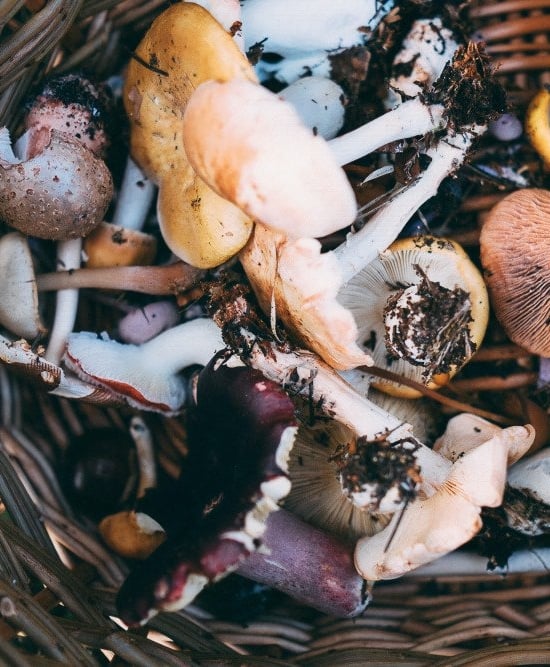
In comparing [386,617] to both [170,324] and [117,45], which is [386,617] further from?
[117,45]

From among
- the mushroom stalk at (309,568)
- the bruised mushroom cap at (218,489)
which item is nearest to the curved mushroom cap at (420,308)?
the bruised mushroom cap at (218,489)

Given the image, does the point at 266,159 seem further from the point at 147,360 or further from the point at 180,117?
the point at 147,360

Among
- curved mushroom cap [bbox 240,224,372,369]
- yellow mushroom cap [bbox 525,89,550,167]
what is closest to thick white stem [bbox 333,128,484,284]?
curved mushroom cap [bbox 240,224,372,369]

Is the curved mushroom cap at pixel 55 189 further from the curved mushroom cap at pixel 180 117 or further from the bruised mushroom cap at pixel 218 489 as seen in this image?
the bruised mushroom cap at pixel 218 489

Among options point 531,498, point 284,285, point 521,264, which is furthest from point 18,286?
point 531,498

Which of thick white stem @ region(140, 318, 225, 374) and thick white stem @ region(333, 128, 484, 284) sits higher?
thick white stem @ region(333, 128, 484, 284)

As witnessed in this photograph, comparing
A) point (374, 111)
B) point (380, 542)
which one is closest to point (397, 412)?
point (380, 542)

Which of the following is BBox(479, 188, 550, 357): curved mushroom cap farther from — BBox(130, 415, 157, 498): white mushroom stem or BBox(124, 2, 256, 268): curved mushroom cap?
BBox(130, 415, 157, 498): white mushroom stem
